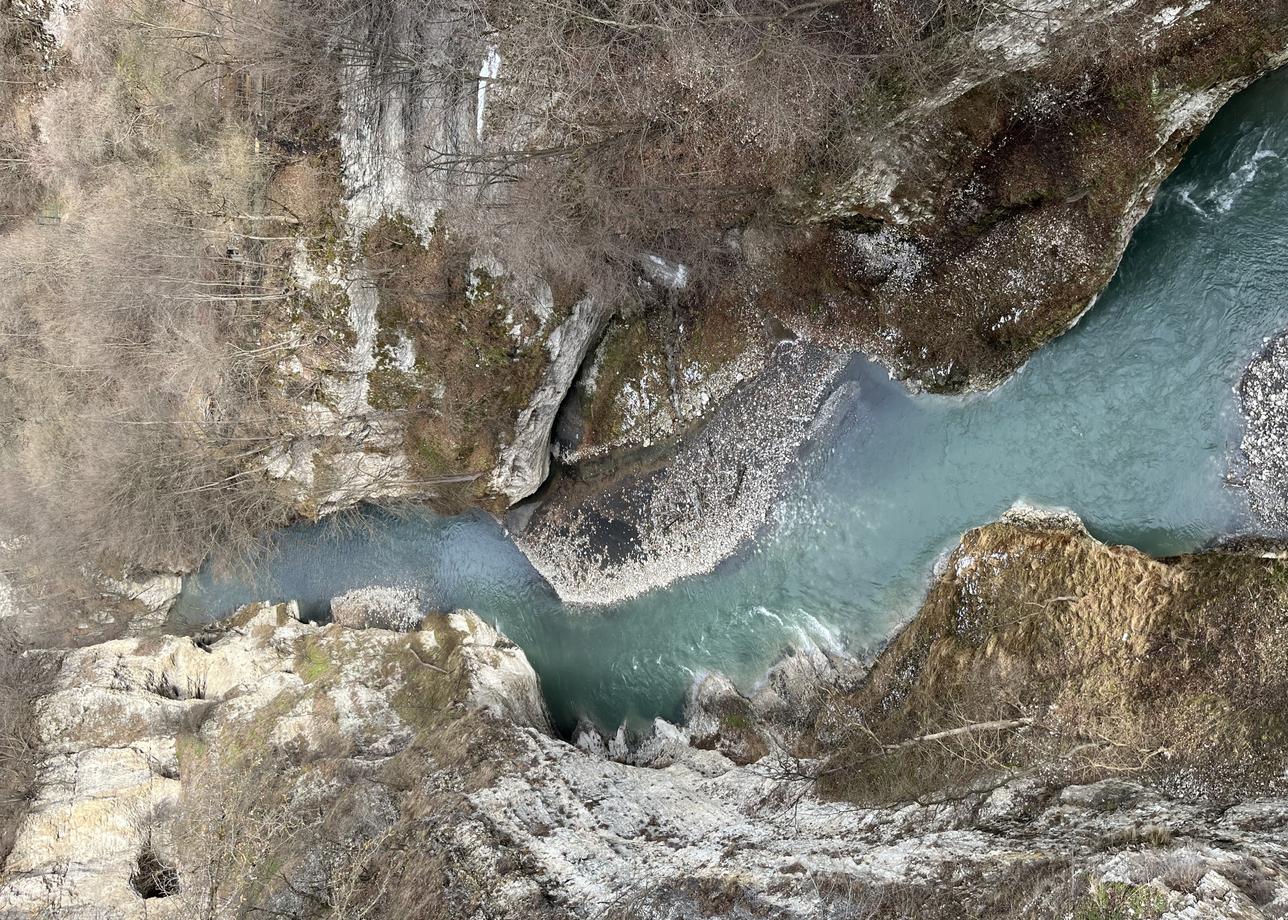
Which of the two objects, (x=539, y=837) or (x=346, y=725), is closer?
(x=539, y=837)

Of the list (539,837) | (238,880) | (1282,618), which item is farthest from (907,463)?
(238,880)

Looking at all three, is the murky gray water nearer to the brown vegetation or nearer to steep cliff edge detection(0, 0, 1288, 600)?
steep cliff edge detection(0, 0, 1288, 600)

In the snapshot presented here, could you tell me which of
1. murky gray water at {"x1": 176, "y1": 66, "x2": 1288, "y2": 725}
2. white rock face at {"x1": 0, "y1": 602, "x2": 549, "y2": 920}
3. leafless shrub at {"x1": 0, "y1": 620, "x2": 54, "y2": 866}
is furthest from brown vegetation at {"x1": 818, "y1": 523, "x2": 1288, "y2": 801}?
leafless shrub at {"x1": 0, "y1": 620, "x2": 54, "y2": 866}

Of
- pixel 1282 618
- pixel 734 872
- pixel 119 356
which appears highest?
pixel 119 356

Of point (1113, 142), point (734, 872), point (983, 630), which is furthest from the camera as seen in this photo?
point (983, 630)

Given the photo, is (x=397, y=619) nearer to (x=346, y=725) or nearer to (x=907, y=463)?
(x=346, y=725)

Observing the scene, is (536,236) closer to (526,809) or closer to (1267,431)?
(526,809)

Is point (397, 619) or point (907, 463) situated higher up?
point (907, 463)
